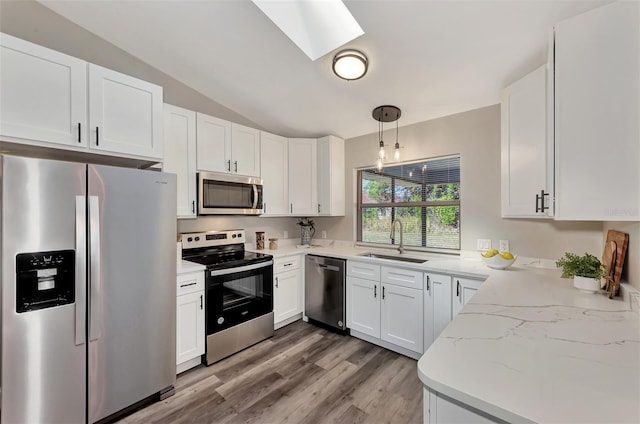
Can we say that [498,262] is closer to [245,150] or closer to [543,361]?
[543,361]

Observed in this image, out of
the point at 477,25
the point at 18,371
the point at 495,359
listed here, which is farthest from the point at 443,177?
the point at 18,371

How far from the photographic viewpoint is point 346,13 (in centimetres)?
182

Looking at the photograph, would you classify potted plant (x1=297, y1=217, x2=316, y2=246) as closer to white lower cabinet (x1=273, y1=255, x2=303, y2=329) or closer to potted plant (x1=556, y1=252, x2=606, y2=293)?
white lower cabinet (x1=273, y1=255, x2=303, y2=329)

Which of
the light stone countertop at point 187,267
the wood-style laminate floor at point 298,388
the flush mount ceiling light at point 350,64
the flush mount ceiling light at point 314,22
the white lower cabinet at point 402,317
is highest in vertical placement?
the flush mount ceiling light at point 314,22

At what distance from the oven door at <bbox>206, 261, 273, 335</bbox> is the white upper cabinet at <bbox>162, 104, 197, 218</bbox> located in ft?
2.28

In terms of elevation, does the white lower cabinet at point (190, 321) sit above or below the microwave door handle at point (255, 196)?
below

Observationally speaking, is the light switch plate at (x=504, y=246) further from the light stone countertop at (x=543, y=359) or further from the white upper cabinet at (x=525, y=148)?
the light stone countertop at (x=543, y=359)

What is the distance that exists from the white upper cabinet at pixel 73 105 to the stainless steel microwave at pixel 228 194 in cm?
58

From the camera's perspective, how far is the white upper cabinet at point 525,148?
5.65 ft

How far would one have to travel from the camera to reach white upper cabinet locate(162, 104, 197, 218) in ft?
7.91

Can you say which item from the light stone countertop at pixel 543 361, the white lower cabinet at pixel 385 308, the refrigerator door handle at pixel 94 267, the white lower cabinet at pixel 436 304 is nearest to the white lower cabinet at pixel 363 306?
the white lower cabinet at pixel 385 308

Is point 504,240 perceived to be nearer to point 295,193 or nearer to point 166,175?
point 295,193

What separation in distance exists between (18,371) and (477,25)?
11.0ft

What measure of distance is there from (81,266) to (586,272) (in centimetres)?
299
